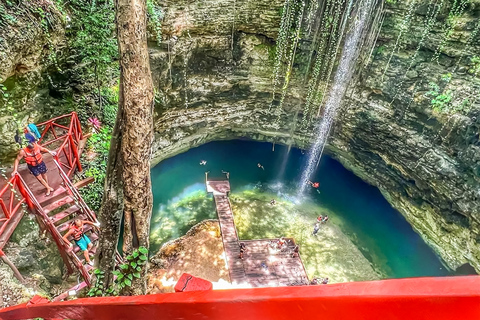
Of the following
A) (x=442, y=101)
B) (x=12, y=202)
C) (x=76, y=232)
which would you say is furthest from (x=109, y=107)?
(x=442, y=101)

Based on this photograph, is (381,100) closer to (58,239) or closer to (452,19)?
(452,19)

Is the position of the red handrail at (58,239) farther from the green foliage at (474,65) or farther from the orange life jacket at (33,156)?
the green foliage at (474,65)

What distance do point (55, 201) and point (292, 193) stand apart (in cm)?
1105

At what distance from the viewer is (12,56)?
590 cm

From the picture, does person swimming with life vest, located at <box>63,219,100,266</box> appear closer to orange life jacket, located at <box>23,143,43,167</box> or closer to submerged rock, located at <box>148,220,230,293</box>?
orange life jacket, located at <box>23,143,43,167</box>

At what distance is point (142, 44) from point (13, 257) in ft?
19.0

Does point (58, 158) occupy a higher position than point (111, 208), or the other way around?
point (111, 208)

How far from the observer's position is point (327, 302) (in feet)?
2.45

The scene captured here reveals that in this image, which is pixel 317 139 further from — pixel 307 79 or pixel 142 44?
pixel 142 44

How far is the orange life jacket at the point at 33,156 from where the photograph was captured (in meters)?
5.54

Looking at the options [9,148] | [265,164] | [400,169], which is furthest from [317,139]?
[9,148]

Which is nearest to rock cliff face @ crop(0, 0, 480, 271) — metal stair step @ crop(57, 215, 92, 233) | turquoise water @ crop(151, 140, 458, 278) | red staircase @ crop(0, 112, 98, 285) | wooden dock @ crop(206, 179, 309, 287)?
turquoise water @ crop(151, 140, 458, 278)

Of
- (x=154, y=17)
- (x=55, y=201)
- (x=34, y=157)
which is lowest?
(x=55, y=201)

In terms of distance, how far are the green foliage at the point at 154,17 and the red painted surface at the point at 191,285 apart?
1005cm
